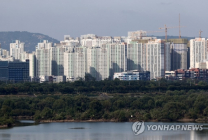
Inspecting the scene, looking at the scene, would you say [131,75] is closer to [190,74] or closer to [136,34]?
[190,74]

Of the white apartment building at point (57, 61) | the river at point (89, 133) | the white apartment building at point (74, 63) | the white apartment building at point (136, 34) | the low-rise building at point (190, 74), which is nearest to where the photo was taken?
the river at point (89, 133)

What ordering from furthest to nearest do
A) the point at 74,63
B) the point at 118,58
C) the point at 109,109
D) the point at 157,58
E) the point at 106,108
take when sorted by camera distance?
the point at 157,58 < the point at 118,58 < the point at 74,63 < the point at 109,109 < the point at 106,108

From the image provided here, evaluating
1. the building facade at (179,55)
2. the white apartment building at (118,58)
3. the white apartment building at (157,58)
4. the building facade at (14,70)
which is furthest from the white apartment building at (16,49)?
the white apartment building at (157,58)

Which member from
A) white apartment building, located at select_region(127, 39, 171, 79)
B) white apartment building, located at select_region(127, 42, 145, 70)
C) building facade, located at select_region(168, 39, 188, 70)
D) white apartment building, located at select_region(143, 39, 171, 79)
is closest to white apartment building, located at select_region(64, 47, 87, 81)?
white apartment building, located at select_region(127, 42, 145, 70)

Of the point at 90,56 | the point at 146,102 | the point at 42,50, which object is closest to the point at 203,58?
the point at 90,56

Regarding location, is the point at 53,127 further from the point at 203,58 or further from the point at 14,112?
the point at 203,58

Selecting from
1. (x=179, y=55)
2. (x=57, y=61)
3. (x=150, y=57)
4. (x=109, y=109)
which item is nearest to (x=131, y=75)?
(x=150, y=57)

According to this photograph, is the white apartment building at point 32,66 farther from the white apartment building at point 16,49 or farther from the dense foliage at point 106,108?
the dense foliage at point 106,108

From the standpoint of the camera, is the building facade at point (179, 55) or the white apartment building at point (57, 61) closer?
the white apartment building at point (57, 61)

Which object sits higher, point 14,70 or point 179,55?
point 179,55

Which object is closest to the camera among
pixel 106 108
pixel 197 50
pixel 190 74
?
pixel 106 108
